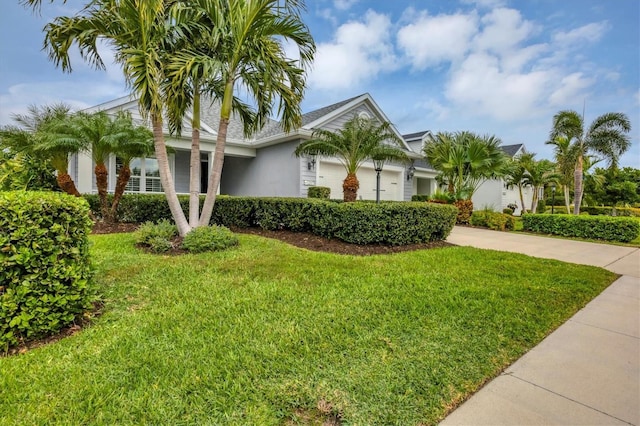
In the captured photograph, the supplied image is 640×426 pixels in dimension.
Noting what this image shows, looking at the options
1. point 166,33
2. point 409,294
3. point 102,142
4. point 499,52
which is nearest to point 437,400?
point 409,294

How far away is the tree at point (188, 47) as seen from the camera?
6.00 metres

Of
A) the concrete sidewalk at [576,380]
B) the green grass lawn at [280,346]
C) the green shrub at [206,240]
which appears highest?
the green shrub at [206,240]

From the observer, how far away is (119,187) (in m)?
9.59

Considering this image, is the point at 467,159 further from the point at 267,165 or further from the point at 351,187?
the point at 267,165

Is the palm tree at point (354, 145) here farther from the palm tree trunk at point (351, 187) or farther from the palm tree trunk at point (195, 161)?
the palm tree trunk at point (195, 161)

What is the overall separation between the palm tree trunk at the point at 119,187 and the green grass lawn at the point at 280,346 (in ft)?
16.7

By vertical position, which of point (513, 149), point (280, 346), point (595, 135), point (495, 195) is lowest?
point (280, 346)

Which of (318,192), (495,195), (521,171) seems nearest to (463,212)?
(318,192)

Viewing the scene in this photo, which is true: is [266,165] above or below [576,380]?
above

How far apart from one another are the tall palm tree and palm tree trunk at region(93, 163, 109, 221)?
3084 mm

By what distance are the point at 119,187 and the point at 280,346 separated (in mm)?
9149

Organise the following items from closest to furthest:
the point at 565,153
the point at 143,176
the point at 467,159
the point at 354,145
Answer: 1. the point at 354,145
2. the point at 143,176
3. the point at 467,159
4. the point at 565,153

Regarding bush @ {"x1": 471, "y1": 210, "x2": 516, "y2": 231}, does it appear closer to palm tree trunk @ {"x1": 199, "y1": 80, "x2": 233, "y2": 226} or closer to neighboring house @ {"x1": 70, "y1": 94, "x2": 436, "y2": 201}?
neighboring house @ {"x1": 70, "y1": 94, "x2": 436, "y2": 201}

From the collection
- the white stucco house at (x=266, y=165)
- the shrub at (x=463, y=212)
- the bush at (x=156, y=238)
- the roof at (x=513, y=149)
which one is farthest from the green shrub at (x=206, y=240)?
the roof at (x=513, y=149)
